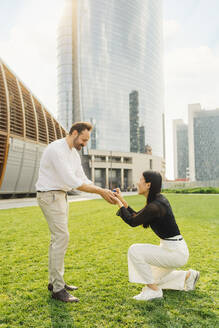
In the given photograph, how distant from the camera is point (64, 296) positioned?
353 centimetres

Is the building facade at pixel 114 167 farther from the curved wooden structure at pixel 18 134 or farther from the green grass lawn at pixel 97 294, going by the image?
the green grass lawn at pixel 97 294

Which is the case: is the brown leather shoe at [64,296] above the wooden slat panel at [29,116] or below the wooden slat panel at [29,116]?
below

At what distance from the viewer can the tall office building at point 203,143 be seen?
147 metres

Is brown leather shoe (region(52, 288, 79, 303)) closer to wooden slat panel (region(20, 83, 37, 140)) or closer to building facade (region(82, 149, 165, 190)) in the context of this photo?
wooden slat panel (region(20, 83, 37, 140))

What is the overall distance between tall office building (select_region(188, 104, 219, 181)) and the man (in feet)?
508

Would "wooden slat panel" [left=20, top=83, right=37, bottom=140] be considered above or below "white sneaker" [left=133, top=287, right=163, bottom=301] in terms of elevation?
above

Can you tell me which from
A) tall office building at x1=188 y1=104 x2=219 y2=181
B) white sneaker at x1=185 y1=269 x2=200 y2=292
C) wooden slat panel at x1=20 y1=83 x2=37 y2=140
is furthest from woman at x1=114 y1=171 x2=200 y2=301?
tall office building at x1=188 y1=104 x2=219 y2=181

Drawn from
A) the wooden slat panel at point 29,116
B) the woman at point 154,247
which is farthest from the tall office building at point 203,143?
the woman at point 154,247

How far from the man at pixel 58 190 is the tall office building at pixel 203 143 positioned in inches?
6092

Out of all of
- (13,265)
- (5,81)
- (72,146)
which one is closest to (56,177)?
(72,146)

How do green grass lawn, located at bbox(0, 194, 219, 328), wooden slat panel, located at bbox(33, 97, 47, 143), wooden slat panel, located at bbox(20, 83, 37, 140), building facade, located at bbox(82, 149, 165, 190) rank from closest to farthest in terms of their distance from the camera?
green grass lawn, located at bbox(0, 194, 219, 328), wooden slat panel, located at bbox(20, 83, 37, 140), wooden slat panel, located at bbox(33, 97, 47, 143), building facade, located at bbox(82, 149, 165, 190)

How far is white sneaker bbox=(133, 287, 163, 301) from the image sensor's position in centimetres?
353

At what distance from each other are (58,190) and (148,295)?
1960mm

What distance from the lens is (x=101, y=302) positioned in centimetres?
344
